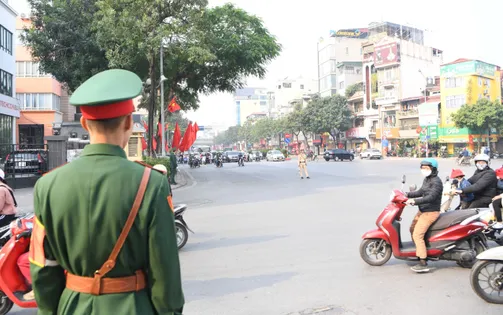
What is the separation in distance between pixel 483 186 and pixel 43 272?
21.4 ft

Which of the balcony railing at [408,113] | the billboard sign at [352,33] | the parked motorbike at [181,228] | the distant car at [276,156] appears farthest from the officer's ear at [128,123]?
the billboard sign at [352,33]

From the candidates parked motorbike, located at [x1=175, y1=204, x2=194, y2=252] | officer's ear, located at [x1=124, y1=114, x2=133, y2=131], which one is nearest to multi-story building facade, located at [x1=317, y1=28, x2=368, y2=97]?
parked motorbike, located at [x1=175, y1=204, x2=194, y2=252]

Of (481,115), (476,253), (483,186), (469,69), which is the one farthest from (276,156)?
(476,253)

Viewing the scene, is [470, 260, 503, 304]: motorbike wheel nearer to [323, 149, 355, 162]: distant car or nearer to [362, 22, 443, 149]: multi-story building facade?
[323, 149, 355, 162]: distant car

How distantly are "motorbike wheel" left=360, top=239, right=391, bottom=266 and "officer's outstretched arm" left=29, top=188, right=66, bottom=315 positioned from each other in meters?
4.72

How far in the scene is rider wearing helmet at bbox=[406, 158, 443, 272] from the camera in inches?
217

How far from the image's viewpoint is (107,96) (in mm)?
1827

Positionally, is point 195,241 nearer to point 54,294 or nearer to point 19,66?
point 54,294

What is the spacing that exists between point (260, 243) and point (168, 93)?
69.6ft

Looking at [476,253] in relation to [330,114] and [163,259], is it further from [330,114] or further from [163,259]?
[330,114]

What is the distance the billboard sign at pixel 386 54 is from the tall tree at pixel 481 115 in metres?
15.3

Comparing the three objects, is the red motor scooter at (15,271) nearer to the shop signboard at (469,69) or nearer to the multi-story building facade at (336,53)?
the shop signboard at (469,69)

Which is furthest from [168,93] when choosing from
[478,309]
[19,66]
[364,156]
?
[364,156]

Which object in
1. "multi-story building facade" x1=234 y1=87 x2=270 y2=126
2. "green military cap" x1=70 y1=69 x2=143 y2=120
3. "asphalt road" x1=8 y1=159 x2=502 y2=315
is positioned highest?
"multi-story building facade" x1=234 y1=87 x2=270 y2=126
